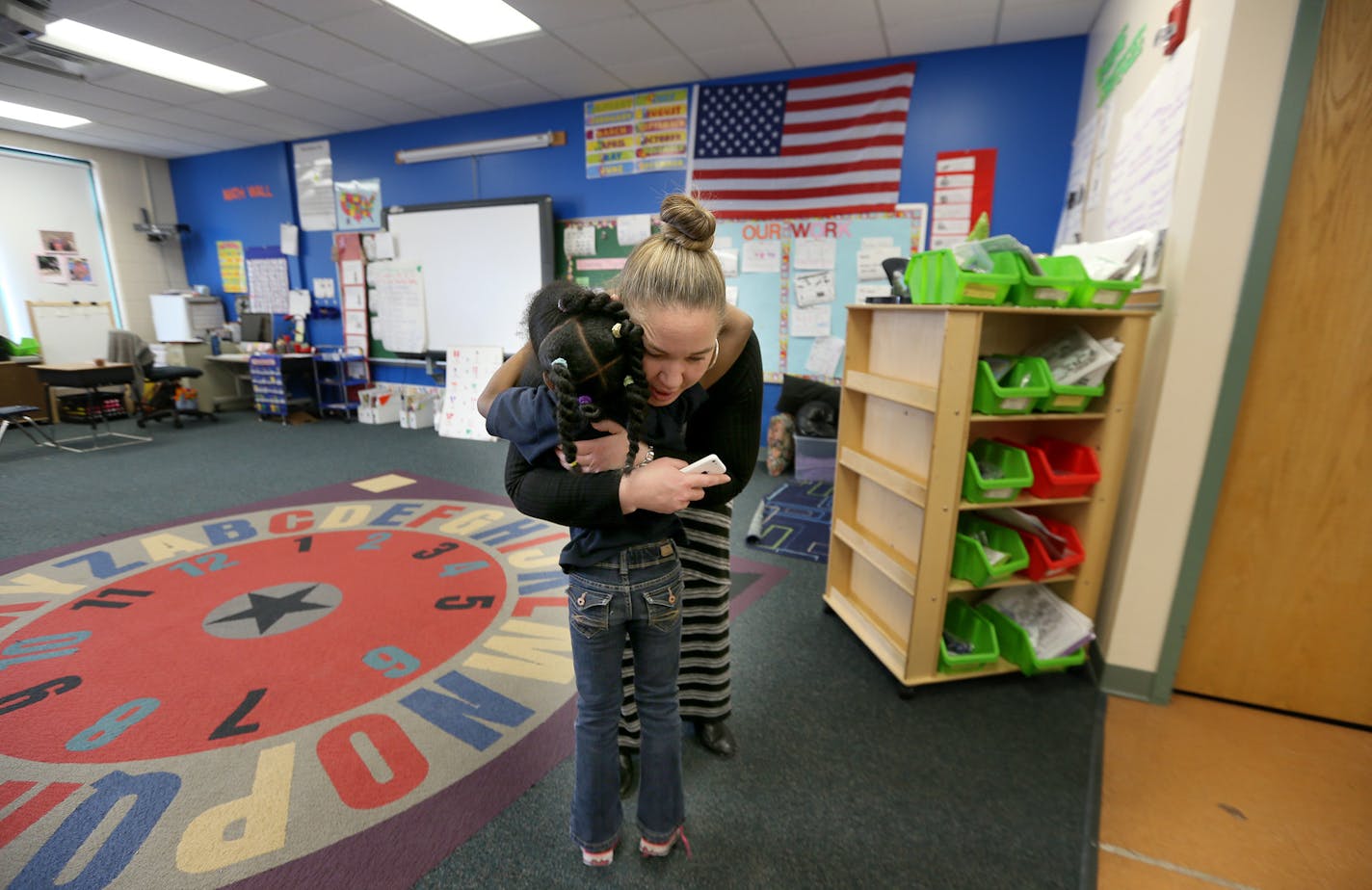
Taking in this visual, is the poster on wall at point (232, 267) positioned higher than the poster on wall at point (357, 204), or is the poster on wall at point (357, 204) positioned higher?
the poster on wall at point (357, 204)

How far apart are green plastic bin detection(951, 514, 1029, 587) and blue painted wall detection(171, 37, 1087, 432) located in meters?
2.48

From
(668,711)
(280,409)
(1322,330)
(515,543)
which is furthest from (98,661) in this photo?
(280,409)

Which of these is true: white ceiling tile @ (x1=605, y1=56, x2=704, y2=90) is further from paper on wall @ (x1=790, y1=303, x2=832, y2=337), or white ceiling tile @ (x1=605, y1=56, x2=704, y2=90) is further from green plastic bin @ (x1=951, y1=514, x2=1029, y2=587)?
green plastic bin @ (x1=951, y1=514, x2=1029, y2=587)

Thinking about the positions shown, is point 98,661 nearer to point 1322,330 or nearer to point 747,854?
point 747,854

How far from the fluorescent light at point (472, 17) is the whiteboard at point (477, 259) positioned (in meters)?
1.23

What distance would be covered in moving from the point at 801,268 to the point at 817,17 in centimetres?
138

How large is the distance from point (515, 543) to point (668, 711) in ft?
6.09

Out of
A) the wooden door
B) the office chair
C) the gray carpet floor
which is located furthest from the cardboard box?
the wooden door

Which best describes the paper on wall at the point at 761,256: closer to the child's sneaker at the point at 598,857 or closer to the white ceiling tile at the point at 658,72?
the white ceiling tile at the point at 658,72

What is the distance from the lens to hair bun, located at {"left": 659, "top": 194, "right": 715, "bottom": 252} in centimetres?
80

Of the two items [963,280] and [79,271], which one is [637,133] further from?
[79,271]

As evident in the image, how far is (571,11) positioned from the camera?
306 centimetres

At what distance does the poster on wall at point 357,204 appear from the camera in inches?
213

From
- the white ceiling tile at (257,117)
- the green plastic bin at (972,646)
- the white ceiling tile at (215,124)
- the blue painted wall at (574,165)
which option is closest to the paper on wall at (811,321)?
the blue painted wall at (574,165)
